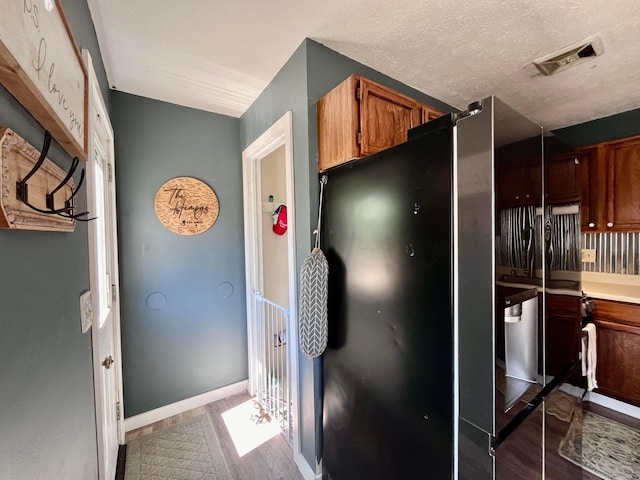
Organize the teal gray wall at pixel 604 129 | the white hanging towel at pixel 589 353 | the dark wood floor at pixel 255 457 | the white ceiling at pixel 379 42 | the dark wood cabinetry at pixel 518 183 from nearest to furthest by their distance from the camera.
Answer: the dark wood cabinetry at pixel 518 183
the white ceiling at pixel 379 42
the dark wood floor at pixel 255 457
the white hanging towel at pixel 589 353
the teal gray wall at pixel 604 129

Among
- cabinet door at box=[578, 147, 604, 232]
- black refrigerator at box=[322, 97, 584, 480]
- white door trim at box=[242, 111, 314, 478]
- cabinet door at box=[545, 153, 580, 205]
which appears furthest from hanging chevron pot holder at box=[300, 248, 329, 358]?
cabinet door at box=[578, 147, 604, 232]

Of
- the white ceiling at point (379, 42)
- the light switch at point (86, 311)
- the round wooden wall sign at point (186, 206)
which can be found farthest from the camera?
the round wooden wall sign at point (186, 206)

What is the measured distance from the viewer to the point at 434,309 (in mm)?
889

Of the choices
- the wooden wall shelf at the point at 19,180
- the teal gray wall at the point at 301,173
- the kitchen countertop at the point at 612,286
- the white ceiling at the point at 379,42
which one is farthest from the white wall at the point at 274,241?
the kitchen countertop at the point at 612,286

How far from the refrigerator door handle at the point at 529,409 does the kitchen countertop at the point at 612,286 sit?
→ 158 centimetres

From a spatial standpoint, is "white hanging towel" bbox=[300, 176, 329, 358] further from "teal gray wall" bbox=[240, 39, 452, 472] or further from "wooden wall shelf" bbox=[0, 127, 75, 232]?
"wooden wall shelf" bbox=[0, 127, 75, 232]

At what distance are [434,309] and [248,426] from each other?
1919mm

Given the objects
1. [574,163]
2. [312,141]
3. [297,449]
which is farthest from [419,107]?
[297,449]

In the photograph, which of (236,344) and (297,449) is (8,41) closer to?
(297,449)

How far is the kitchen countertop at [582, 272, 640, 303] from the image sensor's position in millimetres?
2152

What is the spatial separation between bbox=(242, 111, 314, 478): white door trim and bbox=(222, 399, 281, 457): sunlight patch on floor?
0.22 meters

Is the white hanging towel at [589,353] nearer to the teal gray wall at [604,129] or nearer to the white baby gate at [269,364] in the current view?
the teal gray wall at [604,129]

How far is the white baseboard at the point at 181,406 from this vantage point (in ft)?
6.51

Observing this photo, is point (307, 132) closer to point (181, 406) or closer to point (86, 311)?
point (86, 311)
